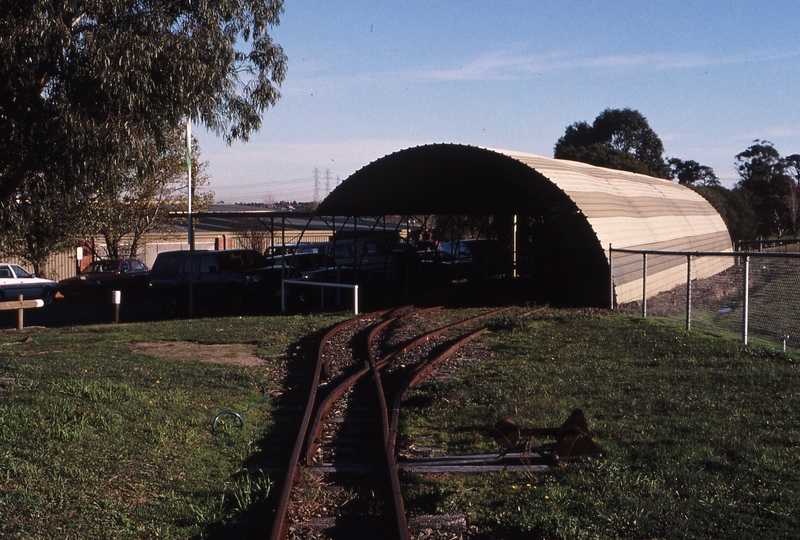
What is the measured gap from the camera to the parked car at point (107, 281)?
33031 millimetres

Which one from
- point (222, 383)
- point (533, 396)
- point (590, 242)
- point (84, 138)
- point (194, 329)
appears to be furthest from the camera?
point (590, 242)

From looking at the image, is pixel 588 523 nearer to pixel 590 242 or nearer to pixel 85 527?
pixel 85 527

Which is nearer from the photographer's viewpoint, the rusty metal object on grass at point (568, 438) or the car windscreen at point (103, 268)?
the rusty metal object on grass at point (568, 438)

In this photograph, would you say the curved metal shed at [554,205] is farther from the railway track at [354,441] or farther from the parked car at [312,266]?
the railway track at [354,441]

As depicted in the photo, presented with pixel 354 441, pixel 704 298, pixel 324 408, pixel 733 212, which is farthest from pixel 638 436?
pixel 733 212

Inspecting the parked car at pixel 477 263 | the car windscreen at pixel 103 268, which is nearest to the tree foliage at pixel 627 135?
the parked car at pixel 477 263

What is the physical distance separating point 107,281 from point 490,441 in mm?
28390

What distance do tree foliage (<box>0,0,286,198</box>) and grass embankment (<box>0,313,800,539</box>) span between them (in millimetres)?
3473

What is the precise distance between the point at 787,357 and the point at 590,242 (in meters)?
12.7

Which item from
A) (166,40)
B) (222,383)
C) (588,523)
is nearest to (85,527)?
(588,523)

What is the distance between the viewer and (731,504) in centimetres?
569

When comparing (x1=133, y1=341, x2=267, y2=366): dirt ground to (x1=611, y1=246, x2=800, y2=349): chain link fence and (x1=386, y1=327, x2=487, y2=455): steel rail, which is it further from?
(x1=611, y1=246, x2=800, y2=349): chain link fence

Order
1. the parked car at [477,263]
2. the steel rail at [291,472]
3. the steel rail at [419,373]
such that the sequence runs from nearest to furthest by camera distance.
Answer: the steel rail at [291,472]
the steel rail at [419,373]
the parked car at [477,263]

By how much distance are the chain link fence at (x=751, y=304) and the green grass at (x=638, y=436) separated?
816 mm
